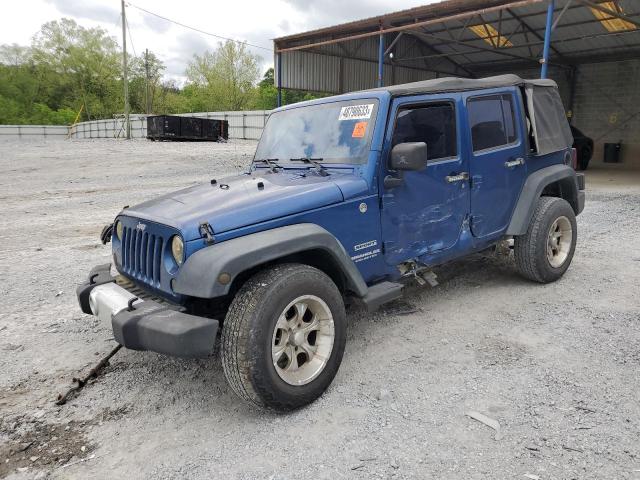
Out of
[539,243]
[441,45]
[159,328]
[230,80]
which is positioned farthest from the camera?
[230,80]

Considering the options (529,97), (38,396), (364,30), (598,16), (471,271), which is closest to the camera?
(38,396)

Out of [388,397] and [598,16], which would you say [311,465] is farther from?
[598,16]

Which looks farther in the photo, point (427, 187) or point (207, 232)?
point (427, 187)

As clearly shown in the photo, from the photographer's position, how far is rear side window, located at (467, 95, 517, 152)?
13.7 feet

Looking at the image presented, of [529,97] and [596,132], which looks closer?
[529,97]

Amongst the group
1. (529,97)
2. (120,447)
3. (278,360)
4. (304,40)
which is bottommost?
(120,447)

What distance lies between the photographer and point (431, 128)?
3844 mm

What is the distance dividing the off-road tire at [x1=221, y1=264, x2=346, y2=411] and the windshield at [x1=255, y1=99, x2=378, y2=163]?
109cm

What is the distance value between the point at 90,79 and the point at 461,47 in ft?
192

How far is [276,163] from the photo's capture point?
4.00 metres

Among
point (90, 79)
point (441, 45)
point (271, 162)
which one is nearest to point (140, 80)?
point (90, 79)

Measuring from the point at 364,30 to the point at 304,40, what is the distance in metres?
2.48

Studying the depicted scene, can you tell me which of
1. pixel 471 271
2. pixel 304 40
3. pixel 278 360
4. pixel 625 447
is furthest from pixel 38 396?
pixel 304 40

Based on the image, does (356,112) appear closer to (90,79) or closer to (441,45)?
(441,45)
